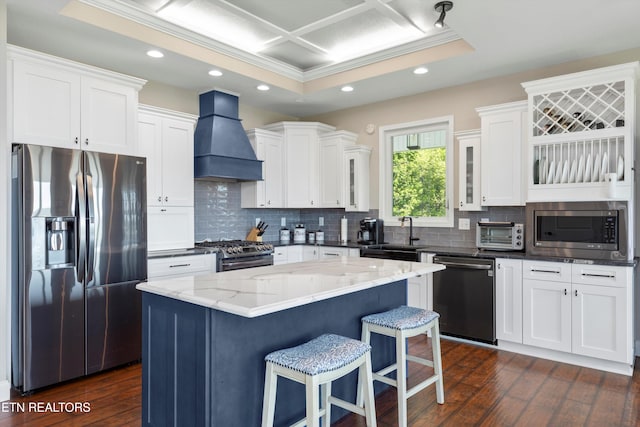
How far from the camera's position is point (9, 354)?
286 centimetres

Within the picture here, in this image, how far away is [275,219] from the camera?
19.3 ft

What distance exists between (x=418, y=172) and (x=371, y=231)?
0.94m

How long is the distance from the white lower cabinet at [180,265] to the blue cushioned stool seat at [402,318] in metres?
2.09

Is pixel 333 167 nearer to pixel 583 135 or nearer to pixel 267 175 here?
pixel 267 175

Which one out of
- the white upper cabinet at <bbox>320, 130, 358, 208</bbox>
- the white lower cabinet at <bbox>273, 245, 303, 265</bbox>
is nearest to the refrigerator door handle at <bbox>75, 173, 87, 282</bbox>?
the white lower cabinet at <bbox>273, 245, 303, 265</bbox>

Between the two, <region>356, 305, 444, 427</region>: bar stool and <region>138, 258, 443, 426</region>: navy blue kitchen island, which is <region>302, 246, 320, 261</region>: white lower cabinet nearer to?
<region>356, 305, 444, 427</region>: bar stool

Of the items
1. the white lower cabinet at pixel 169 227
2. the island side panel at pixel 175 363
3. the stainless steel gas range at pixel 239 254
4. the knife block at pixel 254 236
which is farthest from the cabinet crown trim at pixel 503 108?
the island side panel at pixel 175 363

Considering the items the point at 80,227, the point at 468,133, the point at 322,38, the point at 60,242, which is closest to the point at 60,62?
the point at 80,227

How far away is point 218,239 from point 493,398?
349 cm

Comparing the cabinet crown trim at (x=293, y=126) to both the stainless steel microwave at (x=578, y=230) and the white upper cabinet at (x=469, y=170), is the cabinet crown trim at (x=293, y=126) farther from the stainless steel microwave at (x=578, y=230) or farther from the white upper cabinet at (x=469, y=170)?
the stainless steel microwave at (x=578, y=230)

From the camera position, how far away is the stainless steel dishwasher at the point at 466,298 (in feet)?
12.7

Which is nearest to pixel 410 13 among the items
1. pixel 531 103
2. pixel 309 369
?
pixel 531 103

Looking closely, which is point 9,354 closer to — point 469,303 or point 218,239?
point 218,239

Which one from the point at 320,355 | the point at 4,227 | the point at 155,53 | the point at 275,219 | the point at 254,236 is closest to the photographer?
the point at 320,355
